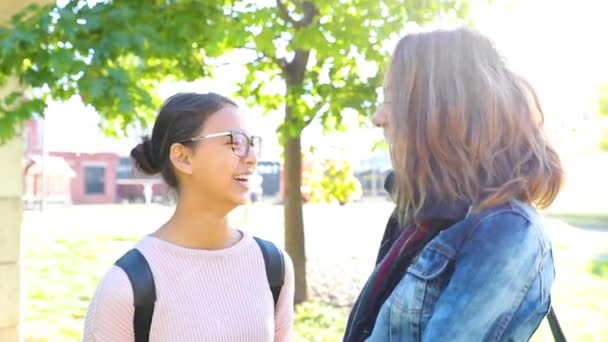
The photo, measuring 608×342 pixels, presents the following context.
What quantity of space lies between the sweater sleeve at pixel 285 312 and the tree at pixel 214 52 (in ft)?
5.98

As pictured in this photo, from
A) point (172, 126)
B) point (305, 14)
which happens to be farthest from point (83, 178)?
point (172, 126)

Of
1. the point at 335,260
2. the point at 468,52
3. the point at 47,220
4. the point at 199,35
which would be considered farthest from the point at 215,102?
the point at 47,220

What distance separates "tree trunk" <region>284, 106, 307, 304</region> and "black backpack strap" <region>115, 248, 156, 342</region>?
6.27 meters

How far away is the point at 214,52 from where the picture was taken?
5.31 metres

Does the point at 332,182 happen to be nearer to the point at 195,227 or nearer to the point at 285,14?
the point at 285,14

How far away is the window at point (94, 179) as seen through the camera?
30203mm

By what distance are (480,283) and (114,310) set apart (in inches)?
31.7

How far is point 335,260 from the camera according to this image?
440 inches

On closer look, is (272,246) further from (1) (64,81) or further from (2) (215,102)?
(1) (64,81)

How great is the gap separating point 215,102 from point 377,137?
541cm

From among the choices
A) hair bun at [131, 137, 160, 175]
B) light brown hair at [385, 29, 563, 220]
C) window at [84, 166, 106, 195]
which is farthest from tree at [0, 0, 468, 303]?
window at [84, 166, 106, 195]

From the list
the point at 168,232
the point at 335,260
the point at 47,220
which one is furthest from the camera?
the point at 47,220

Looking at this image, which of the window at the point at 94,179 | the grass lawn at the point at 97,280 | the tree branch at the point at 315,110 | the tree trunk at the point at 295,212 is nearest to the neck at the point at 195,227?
the grass lawn at the point at 97,280

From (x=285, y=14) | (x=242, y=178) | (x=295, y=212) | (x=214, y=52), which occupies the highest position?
(x=285, y=14)
